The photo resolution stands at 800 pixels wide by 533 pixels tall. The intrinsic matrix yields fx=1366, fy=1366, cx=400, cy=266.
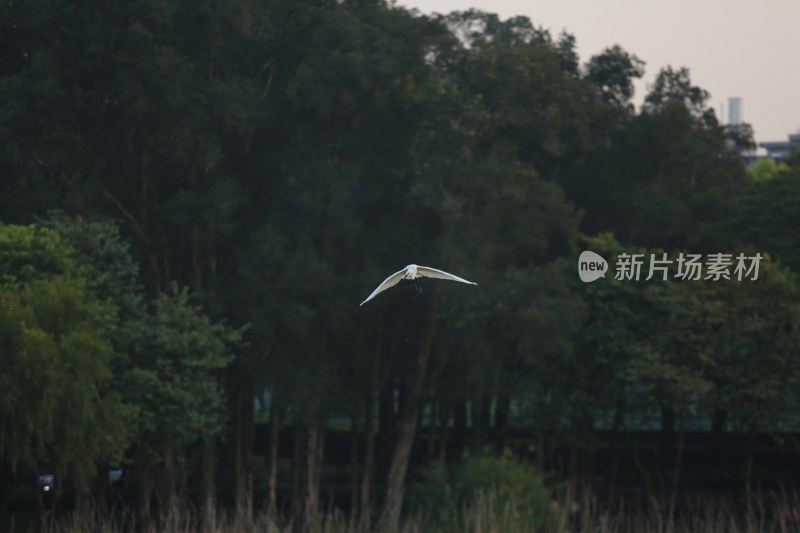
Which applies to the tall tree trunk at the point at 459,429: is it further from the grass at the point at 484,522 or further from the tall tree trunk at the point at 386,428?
the grass at the point at 484,522

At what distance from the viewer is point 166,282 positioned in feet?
91.6

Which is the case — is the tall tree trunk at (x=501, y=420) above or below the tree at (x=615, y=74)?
below

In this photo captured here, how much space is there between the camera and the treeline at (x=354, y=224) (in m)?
26.4

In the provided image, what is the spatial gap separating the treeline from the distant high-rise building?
4199 cm

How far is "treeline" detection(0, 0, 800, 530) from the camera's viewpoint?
26.4m

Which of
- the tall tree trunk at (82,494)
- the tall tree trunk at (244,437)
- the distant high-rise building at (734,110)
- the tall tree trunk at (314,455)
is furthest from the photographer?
the distant high-rise building at (734,110)

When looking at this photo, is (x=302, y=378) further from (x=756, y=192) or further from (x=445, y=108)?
(x=756, y=192)

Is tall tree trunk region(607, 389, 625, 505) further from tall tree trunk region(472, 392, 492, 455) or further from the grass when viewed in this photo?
tall tree trunk region(472, 392, 492, 455)

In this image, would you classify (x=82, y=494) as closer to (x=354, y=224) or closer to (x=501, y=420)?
(x=354, y=224)

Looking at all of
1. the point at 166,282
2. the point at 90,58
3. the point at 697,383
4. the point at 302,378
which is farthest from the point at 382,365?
the point at 90,58

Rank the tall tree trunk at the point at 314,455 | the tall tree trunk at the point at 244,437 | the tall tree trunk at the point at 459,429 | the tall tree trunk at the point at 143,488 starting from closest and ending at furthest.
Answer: the tall tree trunk at the point at 143,488
the tall tree trunk at the point at 314,455
the tall tree trunk at the point at 244,437
the tall tree trunk at the point at 459,429

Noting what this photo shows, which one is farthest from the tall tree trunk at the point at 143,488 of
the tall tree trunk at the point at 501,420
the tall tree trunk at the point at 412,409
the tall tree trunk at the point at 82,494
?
the tall tree trunk at the point at 501,420

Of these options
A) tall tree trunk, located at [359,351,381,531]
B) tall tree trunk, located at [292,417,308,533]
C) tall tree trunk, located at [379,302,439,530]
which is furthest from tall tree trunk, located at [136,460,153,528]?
tall tree trunk, located at [379,302,439,530]

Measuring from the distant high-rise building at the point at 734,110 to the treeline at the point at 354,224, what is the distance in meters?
42.0
